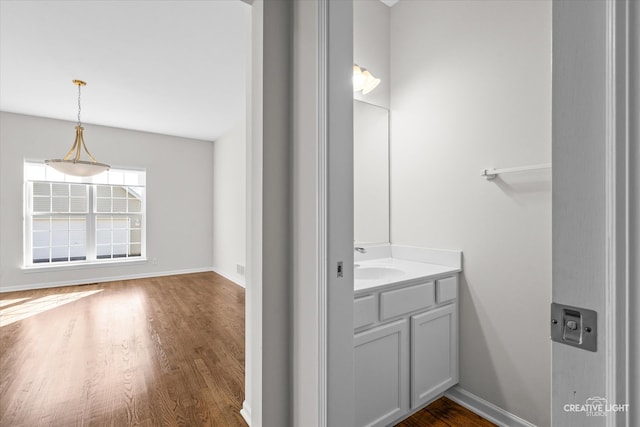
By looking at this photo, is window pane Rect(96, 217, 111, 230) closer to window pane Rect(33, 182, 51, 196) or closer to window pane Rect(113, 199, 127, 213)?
window pane Rect(113, 199, 127, 213)

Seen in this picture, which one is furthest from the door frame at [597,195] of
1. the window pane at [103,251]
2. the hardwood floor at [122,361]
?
the window pane at [103,251]

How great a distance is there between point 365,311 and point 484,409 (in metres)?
1.11

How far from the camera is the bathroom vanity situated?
162 cm

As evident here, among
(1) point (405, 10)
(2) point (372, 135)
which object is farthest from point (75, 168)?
(1) point (405, 10)

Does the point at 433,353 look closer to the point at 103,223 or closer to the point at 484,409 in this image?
the point at 484,409

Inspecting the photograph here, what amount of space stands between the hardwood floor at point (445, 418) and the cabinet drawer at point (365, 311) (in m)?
0.73

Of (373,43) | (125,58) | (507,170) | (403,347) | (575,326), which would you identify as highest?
(125,58)

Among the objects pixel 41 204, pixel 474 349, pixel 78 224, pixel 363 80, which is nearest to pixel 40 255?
pixel 78 224

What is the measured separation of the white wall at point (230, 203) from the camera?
520 cm

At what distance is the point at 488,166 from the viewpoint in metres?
1.97

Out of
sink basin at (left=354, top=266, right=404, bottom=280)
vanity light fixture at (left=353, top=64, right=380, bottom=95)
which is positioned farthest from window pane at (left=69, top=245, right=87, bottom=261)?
vanity light fixture at (left=353, top=64, right=380, bottom=95)

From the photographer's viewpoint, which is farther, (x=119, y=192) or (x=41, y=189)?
(x=119, y=192)

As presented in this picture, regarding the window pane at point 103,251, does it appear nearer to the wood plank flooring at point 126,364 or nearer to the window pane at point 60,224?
the window pane at point 60,224

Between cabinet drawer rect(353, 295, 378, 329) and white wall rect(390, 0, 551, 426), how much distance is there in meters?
0.82
